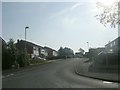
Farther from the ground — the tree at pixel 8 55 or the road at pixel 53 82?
the tree at pixel 8 55

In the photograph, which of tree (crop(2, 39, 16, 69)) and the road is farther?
tree (crop(2, 39, 16, 69))

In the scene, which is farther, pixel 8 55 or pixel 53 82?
pixel 8 55

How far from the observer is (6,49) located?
2083 inches

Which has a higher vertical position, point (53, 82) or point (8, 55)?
point (8, 55)

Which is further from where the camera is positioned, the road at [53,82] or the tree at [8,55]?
the tree at [8,55]

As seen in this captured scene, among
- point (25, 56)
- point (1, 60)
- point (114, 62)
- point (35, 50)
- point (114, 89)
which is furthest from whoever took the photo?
point (35, 50)

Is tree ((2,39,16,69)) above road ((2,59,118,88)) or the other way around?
above

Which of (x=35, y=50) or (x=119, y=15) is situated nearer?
(x=119, y=15)

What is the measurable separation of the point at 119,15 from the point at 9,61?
3068 centimetres

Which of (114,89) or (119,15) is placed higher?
(119,15)

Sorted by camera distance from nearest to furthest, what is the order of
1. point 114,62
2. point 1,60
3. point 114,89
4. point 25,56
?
point 114,89, point 114,62, point 1,60, point 25,56

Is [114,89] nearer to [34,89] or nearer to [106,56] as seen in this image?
[34,89]

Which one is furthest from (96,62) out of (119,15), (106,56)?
(119,15)

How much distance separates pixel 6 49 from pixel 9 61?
2.79 meters
